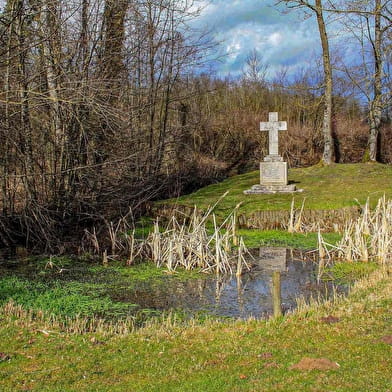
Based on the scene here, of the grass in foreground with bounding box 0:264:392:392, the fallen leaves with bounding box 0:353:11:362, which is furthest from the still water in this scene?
the fallen leaves with bounding box 0:353:11:362

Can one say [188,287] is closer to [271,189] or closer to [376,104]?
[271,189]

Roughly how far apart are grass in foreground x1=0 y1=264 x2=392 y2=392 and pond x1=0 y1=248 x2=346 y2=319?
79 cm

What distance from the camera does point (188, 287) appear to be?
8406 mm

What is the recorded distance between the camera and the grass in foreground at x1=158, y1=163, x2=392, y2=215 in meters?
14.4

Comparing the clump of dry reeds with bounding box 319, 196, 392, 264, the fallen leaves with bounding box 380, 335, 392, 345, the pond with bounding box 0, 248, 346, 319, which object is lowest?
the pond with bounding box 0, 248, 346, 319

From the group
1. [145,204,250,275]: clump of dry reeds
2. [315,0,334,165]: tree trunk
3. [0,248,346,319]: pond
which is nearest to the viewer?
[0,248,346,319]: pond

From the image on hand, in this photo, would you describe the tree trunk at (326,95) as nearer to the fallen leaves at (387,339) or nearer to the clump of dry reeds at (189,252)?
the clump of dry reeds at (189,252)

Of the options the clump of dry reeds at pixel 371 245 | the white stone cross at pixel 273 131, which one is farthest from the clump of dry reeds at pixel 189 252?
the white stone cross at pixel 273 131

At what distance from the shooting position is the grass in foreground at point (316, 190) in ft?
47.2

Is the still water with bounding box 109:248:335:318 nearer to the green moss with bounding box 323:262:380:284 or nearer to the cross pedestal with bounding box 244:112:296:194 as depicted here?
the green moss with bounding box 323:262:380:284

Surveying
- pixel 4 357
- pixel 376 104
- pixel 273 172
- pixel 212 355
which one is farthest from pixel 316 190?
pixel 4 357

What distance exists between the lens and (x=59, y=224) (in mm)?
11508

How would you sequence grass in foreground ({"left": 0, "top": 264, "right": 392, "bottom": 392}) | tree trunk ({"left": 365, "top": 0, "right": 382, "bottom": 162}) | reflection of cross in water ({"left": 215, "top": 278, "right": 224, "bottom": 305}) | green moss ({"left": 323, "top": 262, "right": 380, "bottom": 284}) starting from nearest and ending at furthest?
1. grass in foreground ({"left": 0, "top": 264, "right": 392, "bottom": 392})
2. reflection of cross in water ({"left": 215, "top": 278, "right": 224, "bottom": 305})
3. green moss ({"left": 323, "top": 262, "right": 380, "bottom": 284})
4. tree trunk ({"left": 365, "top": 0, "right": 382, "bottom": 162})

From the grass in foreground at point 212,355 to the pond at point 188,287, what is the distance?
79 cm
